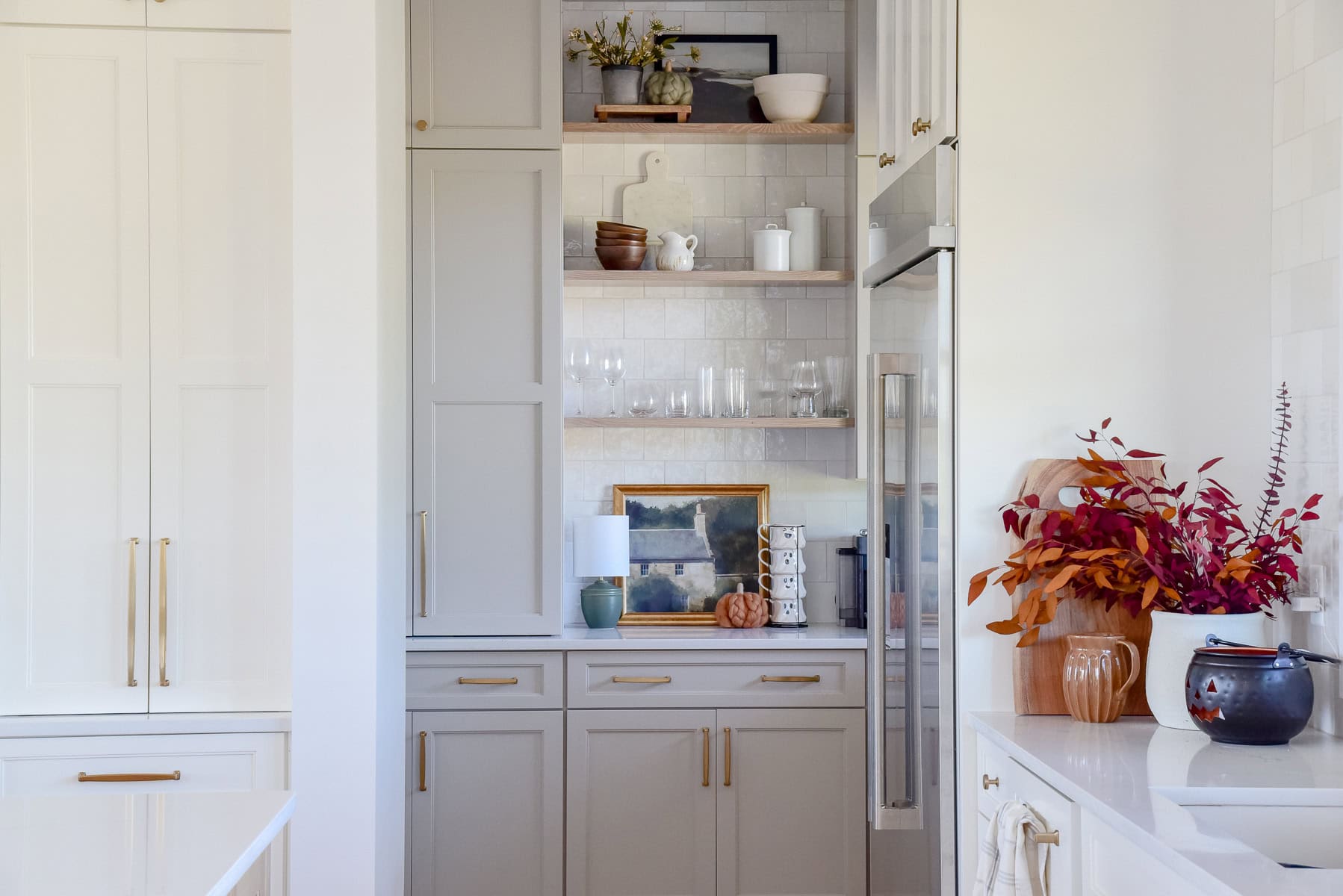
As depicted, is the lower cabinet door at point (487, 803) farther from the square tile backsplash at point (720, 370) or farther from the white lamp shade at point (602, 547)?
the square tile backsplash at point (720, 370)

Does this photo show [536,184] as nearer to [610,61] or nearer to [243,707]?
[610,61]

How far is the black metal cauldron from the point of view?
1.76 metres

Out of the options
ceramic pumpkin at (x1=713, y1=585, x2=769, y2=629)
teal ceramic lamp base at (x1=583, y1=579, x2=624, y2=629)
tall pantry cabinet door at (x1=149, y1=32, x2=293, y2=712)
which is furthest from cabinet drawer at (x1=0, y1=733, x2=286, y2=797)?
ceramic pumpkin at (x1=713, y1=585, x2=769, y2=629)

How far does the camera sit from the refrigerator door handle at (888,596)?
233 cm

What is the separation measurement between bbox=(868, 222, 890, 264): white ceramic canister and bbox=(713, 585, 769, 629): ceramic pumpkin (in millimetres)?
1306

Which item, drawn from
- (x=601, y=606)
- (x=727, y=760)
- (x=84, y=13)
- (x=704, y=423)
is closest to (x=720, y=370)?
(x=704, y=423)

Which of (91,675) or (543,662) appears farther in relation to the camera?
(543,662)

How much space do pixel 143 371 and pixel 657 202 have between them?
1861 millimetres

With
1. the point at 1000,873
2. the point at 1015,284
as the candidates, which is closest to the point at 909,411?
the point at 1015,284

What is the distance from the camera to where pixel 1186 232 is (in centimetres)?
218

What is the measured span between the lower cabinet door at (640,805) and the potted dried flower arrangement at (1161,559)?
1456 millimetres

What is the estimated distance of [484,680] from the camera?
3293 millimetres

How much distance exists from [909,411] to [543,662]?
1485mm

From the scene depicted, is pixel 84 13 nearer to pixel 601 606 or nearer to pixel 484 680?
pixel 484 680
